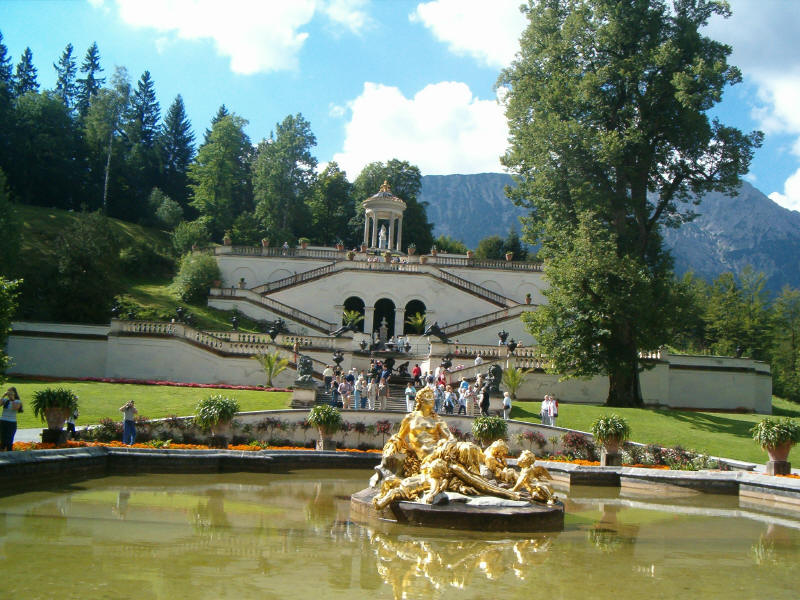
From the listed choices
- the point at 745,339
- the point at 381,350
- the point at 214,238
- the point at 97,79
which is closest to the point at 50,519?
the point at 381,350

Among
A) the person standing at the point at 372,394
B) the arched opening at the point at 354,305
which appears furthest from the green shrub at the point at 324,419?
the arched opening at the point at 354,305

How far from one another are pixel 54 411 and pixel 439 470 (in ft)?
33.2

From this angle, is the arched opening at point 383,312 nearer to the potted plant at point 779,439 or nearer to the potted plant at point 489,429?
the potted plant at point 489,429

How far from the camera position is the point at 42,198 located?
62.8 metres

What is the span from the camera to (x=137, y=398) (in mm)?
25766

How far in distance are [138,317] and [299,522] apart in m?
30.5

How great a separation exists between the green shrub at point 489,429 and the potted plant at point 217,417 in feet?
21.3

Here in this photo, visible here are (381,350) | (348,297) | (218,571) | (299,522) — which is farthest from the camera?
(348,297)

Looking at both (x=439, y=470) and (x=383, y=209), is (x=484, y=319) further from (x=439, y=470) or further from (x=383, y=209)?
(x=439, y=470)

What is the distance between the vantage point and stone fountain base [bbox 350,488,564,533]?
1118 cm

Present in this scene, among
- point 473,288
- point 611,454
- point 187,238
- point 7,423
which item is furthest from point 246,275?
point 7,423

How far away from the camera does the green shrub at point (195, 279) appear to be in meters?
45.8

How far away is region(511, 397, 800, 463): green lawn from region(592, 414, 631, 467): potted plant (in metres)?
3.09

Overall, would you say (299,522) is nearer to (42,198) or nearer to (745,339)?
(745,339)
